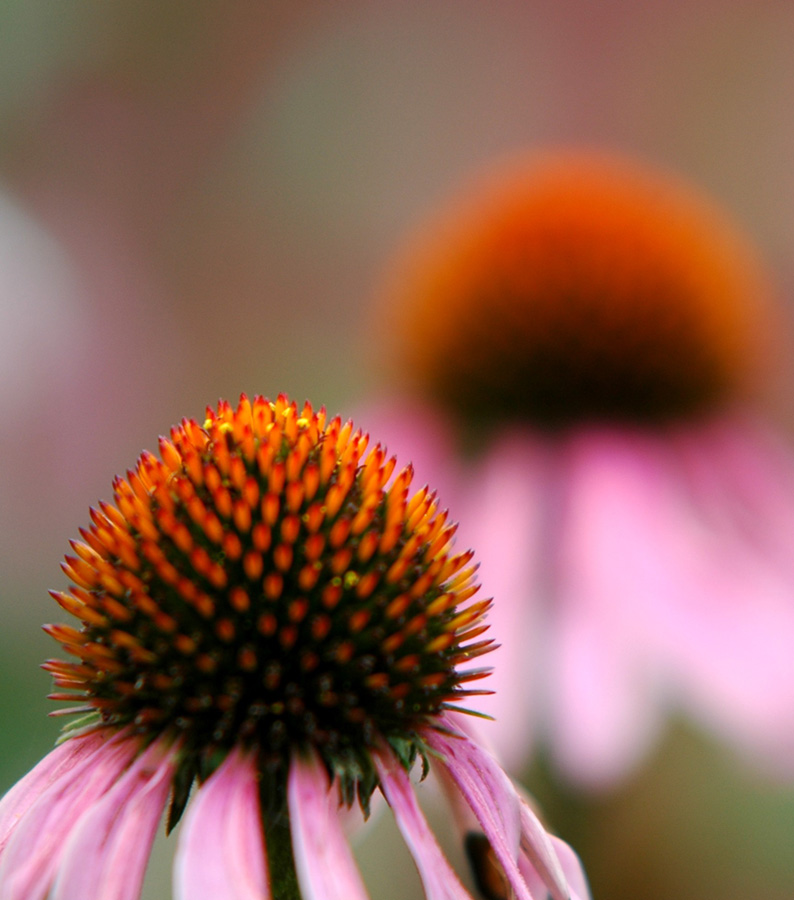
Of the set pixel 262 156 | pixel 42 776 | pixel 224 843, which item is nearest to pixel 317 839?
pixel 224 843

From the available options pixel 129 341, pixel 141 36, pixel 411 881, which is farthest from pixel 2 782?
pixel 141 36

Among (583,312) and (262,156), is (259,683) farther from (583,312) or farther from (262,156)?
(262,156)

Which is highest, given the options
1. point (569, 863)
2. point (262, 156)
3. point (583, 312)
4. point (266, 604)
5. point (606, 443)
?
point (262, 156)

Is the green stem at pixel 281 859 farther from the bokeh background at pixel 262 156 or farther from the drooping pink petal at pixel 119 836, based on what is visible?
the bokeh background at pixel 262 156

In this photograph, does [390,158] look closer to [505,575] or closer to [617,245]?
[617,245]

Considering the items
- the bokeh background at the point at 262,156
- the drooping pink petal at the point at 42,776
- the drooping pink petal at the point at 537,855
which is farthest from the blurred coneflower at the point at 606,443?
the bokeh background at the point at 262,156
